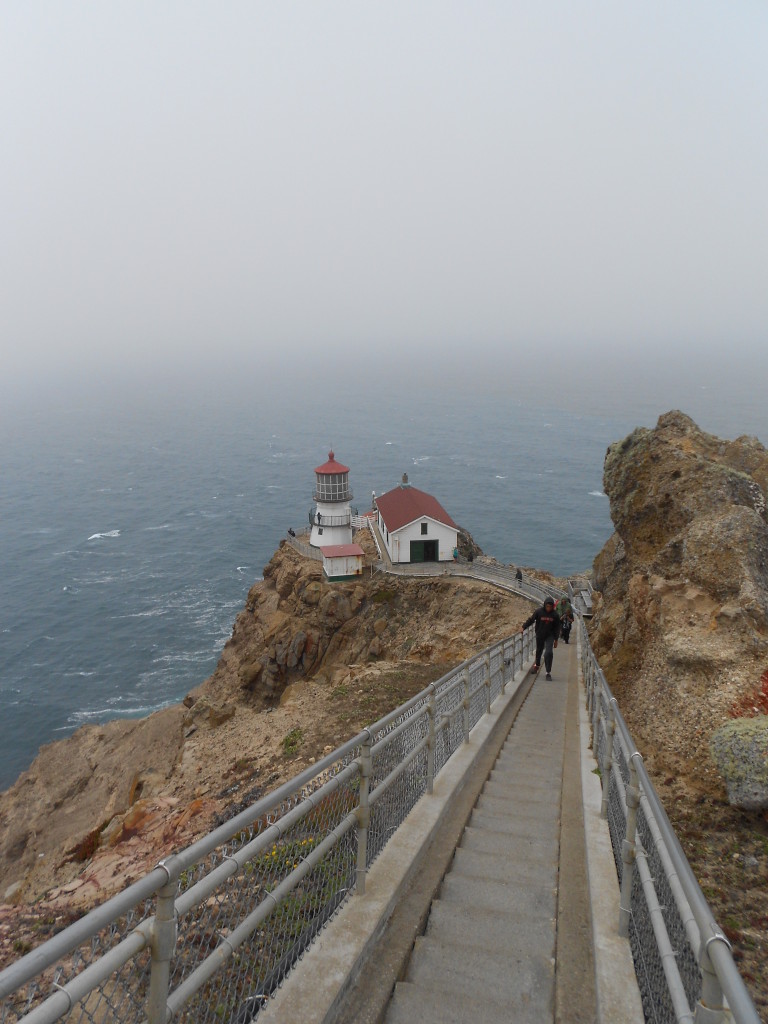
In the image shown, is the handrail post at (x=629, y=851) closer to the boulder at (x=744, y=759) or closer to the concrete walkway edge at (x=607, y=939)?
the concrete walkway edge at (x=607, y=939)

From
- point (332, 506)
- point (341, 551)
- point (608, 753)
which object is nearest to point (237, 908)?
point (608, 753)

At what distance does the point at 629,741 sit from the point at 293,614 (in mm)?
31221

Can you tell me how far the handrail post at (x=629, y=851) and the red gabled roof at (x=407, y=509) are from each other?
108ft

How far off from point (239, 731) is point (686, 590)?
12676mm

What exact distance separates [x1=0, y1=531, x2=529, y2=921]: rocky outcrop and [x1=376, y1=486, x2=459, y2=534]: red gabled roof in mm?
2925

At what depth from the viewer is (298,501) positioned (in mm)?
76438

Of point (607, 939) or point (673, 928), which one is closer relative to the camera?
point (673, 928)

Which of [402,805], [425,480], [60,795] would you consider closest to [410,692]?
[402,805]

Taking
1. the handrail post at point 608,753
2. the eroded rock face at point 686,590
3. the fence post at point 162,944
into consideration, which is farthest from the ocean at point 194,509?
the fence post at point 162,944

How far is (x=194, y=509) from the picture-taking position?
76.1m

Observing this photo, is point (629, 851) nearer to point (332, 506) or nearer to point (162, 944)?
point (162, 944)

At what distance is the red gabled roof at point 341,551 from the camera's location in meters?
37.4

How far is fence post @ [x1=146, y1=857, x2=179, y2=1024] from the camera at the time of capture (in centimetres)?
282

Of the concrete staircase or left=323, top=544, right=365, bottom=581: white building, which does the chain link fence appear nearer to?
the concrete staircase
